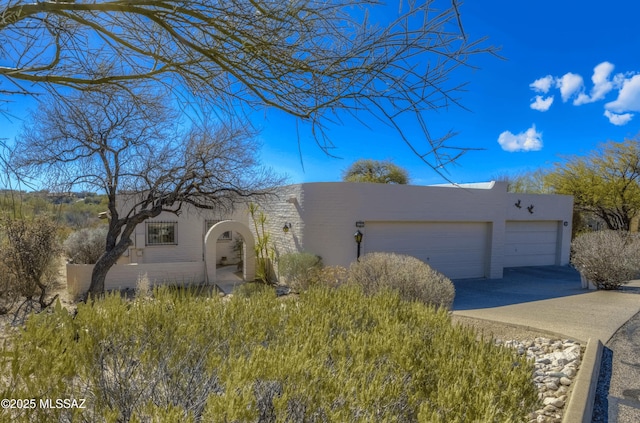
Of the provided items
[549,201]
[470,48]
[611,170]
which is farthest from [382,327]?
[611,170]

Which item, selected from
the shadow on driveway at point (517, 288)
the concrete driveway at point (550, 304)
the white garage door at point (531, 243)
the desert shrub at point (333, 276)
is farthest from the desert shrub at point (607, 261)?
the desert shrub at point (333, 276)

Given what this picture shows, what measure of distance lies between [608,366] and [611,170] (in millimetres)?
20818

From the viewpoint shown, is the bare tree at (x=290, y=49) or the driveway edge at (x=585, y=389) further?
the driveway edge at (x=585, y=389)

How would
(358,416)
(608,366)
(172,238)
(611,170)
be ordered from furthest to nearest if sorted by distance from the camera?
(611,170), (172,238), (608,366), (358,416)

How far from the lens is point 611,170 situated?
21375 mm

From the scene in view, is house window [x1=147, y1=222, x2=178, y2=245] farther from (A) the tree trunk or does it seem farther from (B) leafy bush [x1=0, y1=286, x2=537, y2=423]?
(B) leafy bush [x1=0, y1=286, x2=537, y2=423]

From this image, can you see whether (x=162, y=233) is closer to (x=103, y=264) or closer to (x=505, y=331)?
(x=103, y=264)

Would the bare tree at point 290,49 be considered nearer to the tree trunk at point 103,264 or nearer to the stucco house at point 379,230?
the tree trunk at point 103,264

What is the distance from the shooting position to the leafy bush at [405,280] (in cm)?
773

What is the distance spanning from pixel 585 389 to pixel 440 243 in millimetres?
10983

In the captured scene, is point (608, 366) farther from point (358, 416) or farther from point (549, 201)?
point (549, 201)

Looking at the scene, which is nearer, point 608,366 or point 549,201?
point 608,366

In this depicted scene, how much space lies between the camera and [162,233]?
18250 mm

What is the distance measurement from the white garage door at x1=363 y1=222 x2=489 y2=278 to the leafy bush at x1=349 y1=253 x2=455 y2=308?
4.63 metres
